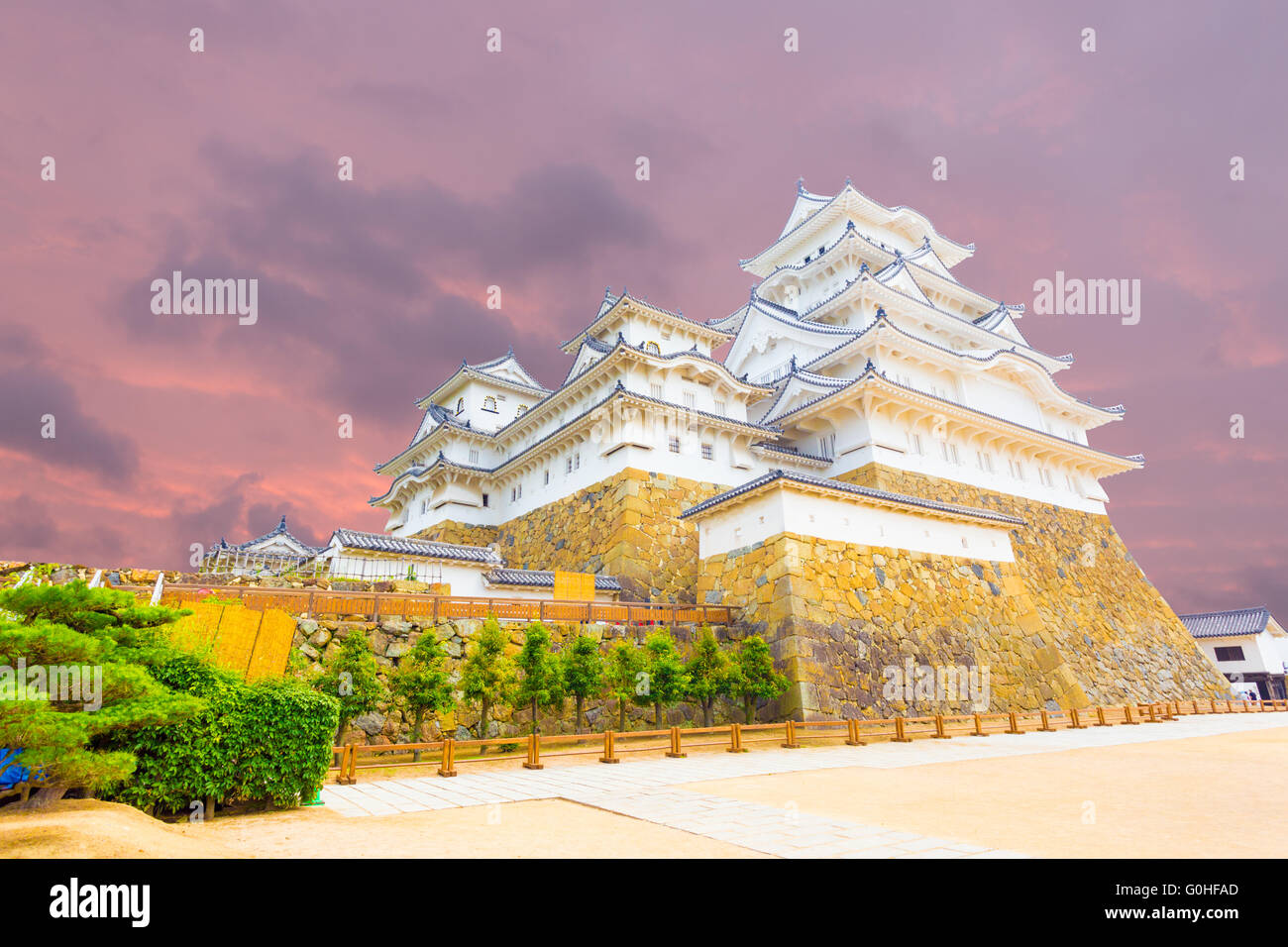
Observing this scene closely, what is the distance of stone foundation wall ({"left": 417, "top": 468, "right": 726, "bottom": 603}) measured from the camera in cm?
2214

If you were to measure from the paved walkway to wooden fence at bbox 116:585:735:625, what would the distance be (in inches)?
190

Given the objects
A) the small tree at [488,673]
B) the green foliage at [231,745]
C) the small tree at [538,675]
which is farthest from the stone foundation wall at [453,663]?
the green foliage at [231,745]

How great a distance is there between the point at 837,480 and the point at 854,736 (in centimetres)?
1333

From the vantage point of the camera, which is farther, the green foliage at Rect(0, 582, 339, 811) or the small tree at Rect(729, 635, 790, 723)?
the small tree at Rect(729, 635, 790, 723)

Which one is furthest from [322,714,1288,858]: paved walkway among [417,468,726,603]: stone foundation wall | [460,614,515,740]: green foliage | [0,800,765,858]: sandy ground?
[417,468,726,603]: stone foundation wall

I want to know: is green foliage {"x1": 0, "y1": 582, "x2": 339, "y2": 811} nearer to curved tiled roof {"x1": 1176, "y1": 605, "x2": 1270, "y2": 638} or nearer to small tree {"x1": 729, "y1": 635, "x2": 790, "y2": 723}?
small tree {"x1": 729, "y1": 635, "x2": 790, "y2": 723}

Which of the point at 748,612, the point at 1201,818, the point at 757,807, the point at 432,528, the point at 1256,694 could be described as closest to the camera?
the point at 1201,818

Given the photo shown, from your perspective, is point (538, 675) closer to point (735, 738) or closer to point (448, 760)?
point (448, 760)

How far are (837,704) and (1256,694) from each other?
133ft

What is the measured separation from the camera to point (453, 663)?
1441 centimetres

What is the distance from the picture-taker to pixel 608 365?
2488cm
